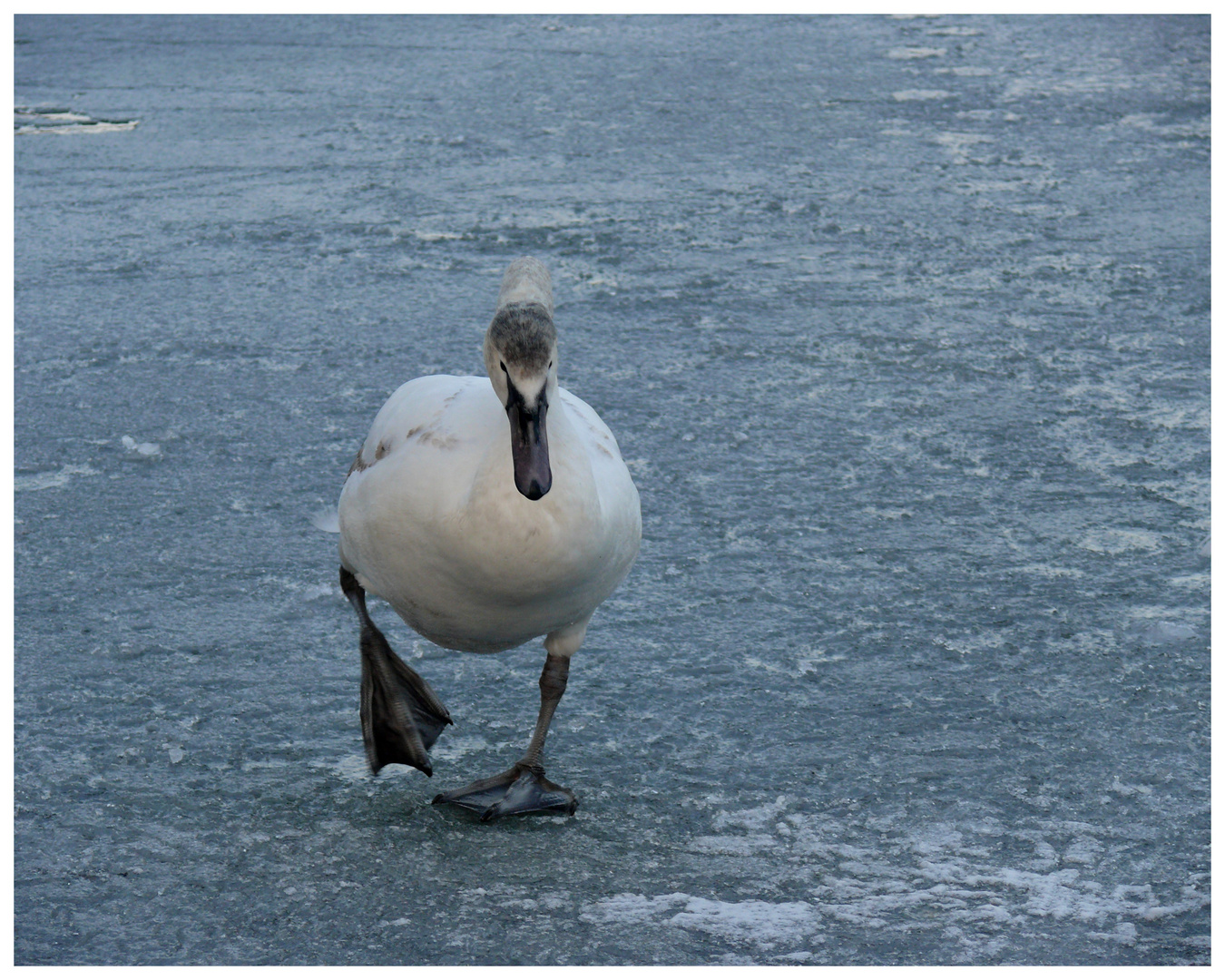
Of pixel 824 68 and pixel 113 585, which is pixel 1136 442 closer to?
pixel 113 585

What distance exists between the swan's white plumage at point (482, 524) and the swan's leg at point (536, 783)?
2.1 inches

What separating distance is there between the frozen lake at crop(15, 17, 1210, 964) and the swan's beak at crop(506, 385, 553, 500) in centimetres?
92

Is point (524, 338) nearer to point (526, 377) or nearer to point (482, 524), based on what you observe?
point (526, 377)

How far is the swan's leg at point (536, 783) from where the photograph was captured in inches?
136

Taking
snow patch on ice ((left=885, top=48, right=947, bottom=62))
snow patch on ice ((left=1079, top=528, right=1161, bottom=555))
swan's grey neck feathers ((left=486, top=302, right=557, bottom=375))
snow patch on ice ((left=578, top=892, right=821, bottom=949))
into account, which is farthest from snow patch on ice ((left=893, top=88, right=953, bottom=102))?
snow patch on ice ((left=578, top=892, right=821, bottom=949))

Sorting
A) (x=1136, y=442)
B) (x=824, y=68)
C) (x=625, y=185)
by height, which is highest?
(x=824, y=68)

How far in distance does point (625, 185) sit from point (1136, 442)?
3375 mm

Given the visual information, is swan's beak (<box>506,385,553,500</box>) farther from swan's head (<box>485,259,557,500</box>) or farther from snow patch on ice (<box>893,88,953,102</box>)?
snow patch on ice (<box>893,88,953,102</box>)

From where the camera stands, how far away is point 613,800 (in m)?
3.55

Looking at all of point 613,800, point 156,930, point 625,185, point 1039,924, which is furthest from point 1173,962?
point 625,185

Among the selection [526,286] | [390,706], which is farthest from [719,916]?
[526,286]

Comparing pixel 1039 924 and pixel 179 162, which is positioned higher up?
pixel 179 162

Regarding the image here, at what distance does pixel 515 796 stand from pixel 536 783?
0.06 m

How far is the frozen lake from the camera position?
3.21 m
